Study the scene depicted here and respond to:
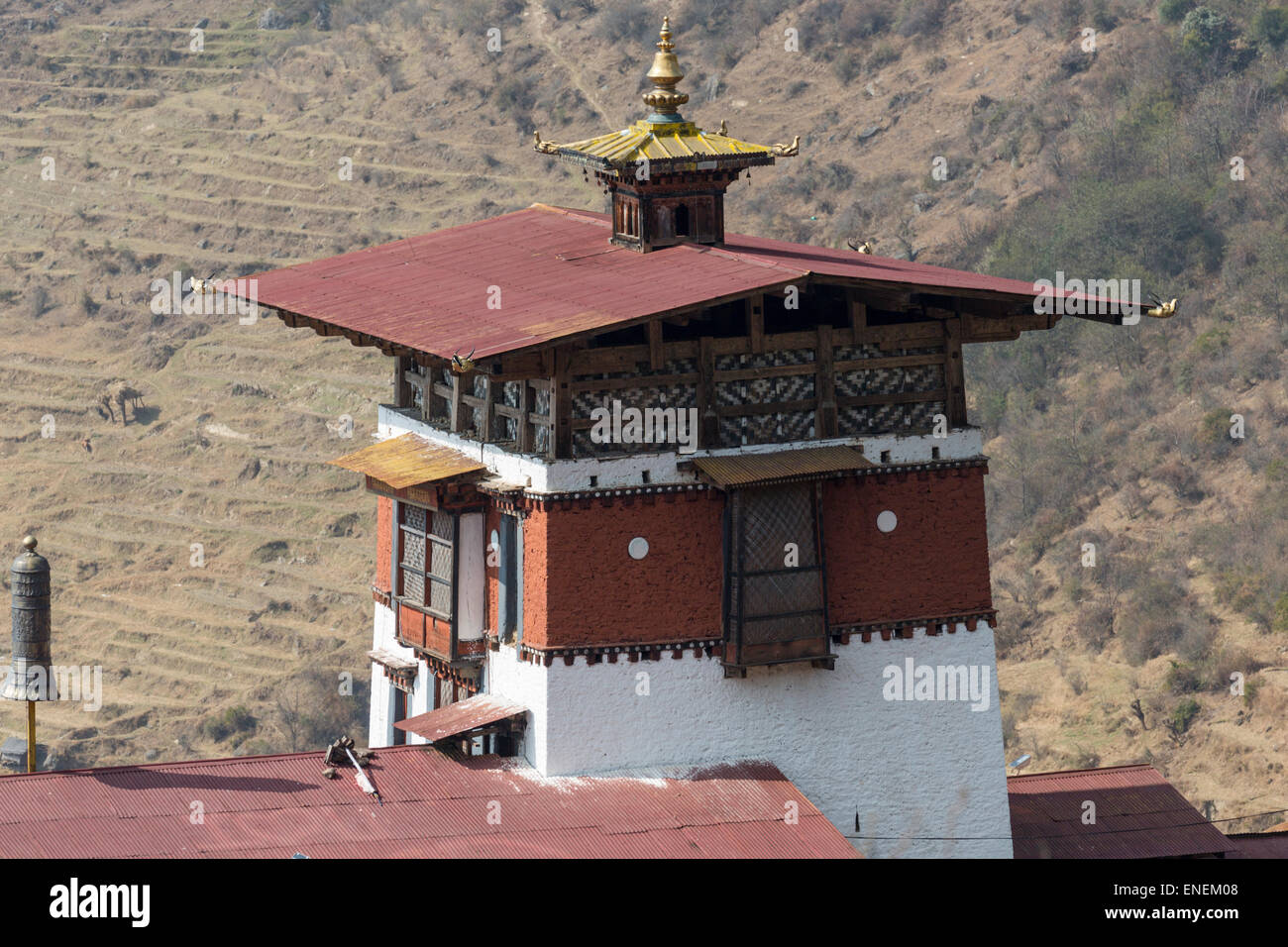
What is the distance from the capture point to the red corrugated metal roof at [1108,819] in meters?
29.5

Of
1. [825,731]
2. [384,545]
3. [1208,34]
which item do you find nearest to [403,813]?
[825,731]

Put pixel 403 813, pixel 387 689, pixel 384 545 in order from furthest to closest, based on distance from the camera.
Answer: pixel 384 545
pixel 387 689
pixel 403 813

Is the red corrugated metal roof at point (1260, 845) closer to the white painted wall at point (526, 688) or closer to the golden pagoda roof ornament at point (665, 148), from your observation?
the white painted wall at point (526, 688)

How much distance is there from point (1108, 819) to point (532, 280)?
9676 millimetres

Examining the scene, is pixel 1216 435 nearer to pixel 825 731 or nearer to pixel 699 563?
pixel 825 731

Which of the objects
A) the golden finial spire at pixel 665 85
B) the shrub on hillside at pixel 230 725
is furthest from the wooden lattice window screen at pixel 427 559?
the shrub on hillside at pixel 230 725

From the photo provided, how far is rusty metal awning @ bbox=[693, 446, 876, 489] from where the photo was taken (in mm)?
27125

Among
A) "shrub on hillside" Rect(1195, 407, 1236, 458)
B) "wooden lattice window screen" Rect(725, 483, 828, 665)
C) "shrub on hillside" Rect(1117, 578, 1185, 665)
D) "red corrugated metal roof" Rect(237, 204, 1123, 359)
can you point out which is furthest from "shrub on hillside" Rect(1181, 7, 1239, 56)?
"wooden lattice window screen" Rect(725, 483, 828, 665)

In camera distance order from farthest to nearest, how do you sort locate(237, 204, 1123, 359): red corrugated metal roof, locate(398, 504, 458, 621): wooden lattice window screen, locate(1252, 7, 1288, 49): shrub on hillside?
locate(1252, 7, 1288, 49): shrub on hillside, locate(398, 504, 458, 621): wooden lattice window screen, locate(237, 204, 1123, 359): red corrugated metal roof

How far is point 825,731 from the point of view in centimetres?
2836

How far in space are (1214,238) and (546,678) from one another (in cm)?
3949

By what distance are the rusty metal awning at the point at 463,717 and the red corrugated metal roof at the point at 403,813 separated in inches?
12.7

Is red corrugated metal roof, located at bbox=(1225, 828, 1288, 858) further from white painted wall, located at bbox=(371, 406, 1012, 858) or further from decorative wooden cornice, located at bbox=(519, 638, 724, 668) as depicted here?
decorative wooden cornice, located at bbox=(519, 638, 724, 668)

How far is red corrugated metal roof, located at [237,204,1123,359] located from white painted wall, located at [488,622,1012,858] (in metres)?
3.84
